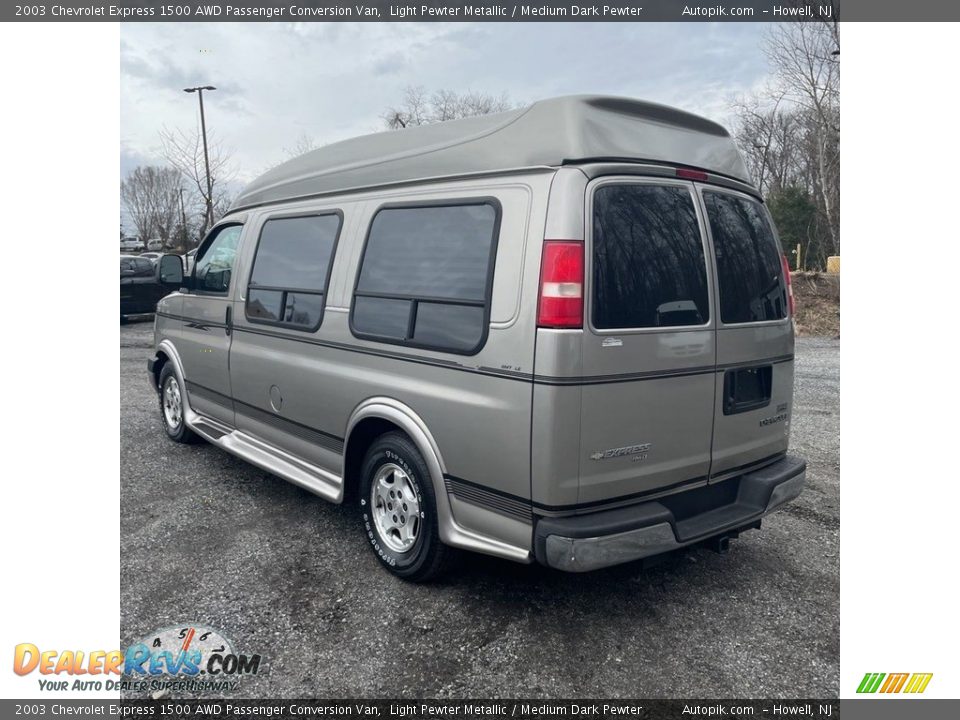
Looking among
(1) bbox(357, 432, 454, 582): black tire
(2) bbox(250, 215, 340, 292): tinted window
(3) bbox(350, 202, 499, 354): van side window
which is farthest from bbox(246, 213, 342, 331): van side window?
(1) bbox(357, 432, 454, 582): black tire

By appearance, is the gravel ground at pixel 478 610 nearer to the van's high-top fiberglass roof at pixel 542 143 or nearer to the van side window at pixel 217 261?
the van side window at pixel 217 261

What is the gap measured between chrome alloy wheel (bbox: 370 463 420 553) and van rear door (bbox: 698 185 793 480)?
5.26 ft

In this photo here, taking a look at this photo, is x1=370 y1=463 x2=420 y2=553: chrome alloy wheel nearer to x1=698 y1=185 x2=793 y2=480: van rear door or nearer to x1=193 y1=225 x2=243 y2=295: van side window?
x1=698 y1=185 x2=793 y2=480: van rear door

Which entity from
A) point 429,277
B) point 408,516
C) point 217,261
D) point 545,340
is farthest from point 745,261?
point 217,261

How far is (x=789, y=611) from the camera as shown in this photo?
11.6ft

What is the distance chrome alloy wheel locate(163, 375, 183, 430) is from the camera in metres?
6.39

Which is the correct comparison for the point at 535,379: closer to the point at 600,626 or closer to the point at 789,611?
the point at 600,626

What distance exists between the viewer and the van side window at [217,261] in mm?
5484

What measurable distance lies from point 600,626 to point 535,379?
1338 millimetres

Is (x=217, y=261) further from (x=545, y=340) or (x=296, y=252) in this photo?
(x=545, y=340)

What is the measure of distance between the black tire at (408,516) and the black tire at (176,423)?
288cm

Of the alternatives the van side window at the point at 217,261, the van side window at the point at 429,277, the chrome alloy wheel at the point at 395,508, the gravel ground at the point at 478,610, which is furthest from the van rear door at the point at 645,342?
the van side window at the point at 217,261
